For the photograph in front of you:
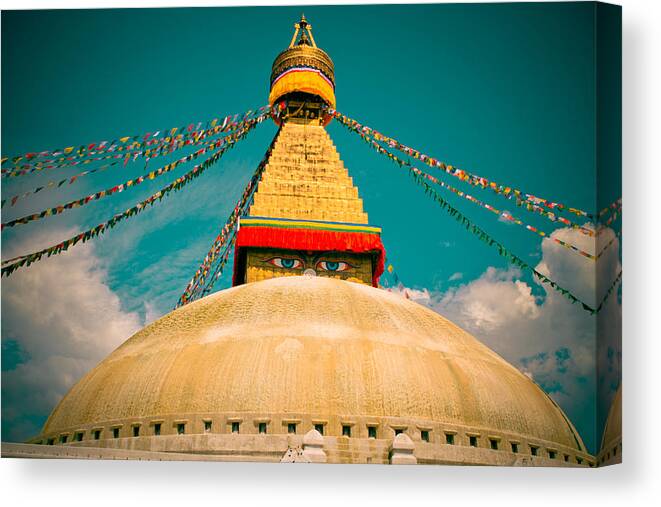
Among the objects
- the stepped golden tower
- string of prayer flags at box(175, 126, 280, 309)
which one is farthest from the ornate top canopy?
the stepped golden tower

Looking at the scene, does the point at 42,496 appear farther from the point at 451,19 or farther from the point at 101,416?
the point at 451,19

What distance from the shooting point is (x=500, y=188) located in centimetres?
856

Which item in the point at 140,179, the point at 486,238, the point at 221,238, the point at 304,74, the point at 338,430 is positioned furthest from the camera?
the point at 304,74

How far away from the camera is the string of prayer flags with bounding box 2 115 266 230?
26.5ft

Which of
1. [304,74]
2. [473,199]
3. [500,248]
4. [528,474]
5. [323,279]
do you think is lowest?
[528,474]

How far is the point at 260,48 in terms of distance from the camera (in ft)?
28.1

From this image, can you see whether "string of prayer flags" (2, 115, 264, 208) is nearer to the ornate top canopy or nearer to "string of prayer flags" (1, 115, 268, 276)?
"string of prayer flags" (1, 115, 268, 276)

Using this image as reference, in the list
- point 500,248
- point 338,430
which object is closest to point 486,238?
point 500,248

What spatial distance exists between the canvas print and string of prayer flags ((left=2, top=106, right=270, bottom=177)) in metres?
0.03

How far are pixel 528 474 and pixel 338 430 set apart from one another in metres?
1.47

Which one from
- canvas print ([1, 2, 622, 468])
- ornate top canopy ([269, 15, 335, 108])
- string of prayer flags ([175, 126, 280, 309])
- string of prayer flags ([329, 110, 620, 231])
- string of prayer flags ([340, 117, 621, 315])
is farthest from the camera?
ornate top canopy ([269, 15, 335, 108])

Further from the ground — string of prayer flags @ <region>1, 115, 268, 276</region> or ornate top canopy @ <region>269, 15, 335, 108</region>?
ornate top canopy @ <region>269, 15, 335, 108</region>

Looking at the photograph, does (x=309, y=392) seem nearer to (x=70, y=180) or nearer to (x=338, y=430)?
(x=338, y=430)

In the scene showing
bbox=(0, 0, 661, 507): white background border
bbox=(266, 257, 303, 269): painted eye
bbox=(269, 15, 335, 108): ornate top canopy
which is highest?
bbox=(269, 15, 335, 108): ornate top canopy
